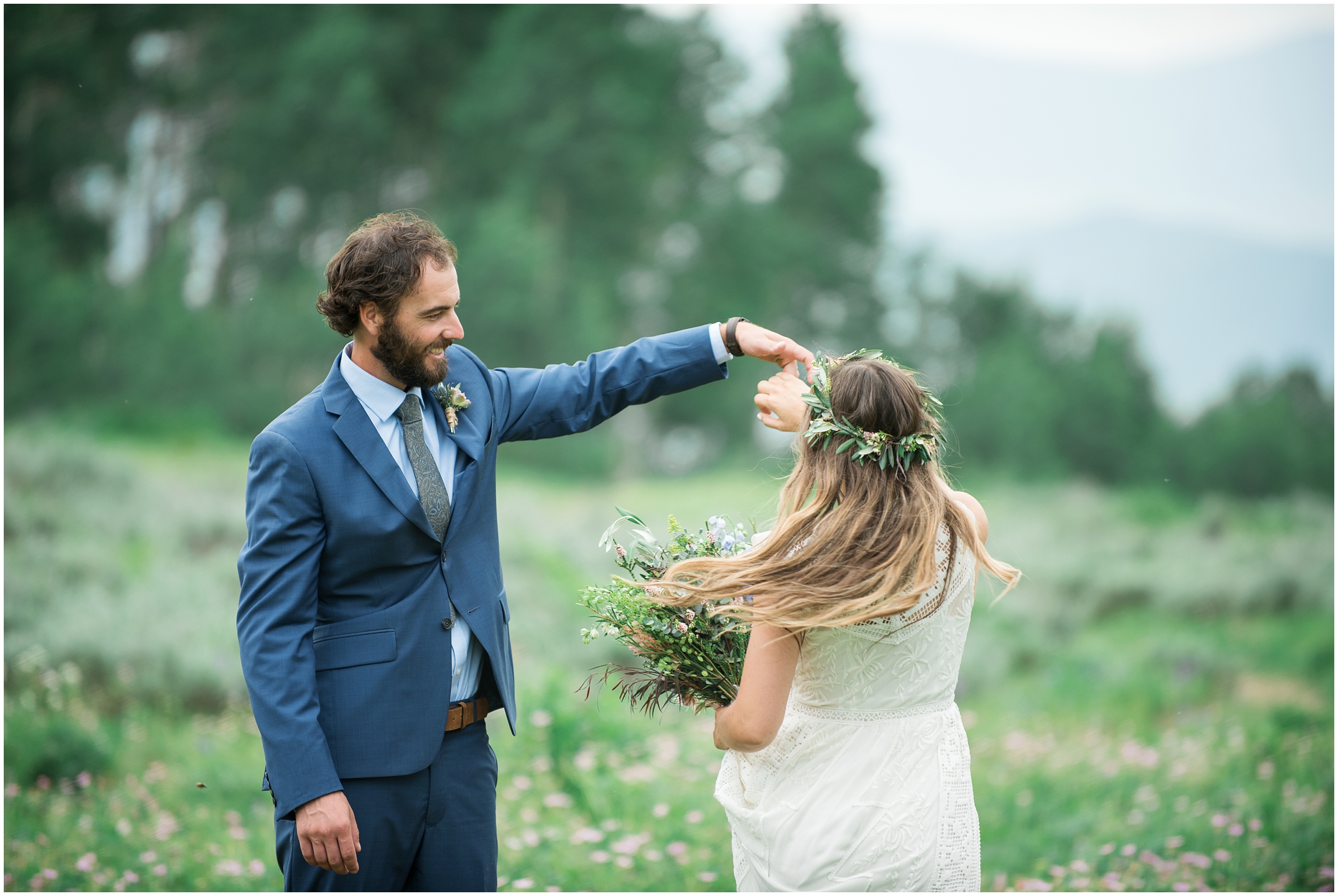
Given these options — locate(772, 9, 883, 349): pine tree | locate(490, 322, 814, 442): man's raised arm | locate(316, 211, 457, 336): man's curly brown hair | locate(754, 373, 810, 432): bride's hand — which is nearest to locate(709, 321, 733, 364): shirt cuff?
locate(490, 322, 814, 442): man's raised arm

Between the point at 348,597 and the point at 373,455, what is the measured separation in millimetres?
371

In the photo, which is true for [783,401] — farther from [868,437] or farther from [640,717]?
[640,717]

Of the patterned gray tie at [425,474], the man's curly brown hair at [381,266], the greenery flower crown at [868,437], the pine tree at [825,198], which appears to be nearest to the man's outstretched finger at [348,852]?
the patterned gray tie at [425,474]

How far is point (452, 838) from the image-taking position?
8.14ft

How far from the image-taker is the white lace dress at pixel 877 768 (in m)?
2.13

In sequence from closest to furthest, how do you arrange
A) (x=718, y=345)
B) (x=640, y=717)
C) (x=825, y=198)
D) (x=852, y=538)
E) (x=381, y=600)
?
(x=852, y=538) → (x=381, y=600) → (x=718, y=345) → (x=640, y=717) → (x=825, y=198)

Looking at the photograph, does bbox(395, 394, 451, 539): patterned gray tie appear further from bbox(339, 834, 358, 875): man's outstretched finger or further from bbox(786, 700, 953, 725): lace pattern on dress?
bbox(786, 700, 953, 725): lace pattern on dress

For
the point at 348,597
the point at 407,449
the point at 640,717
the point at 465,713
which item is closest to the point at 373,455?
the point at 407,449

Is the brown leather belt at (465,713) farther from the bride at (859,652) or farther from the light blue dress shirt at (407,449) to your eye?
the bride at (859,652)

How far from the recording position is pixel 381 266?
2471 millimetres

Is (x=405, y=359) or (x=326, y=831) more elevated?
(x=405, y=359)

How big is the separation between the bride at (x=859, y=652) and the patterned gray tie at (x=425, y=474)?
2.15 ft

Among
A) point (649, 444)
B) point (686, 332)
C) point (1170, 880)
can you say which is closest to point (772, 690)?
point (686, 332)

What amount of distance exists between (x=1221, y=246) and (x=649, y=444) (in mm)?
6579
